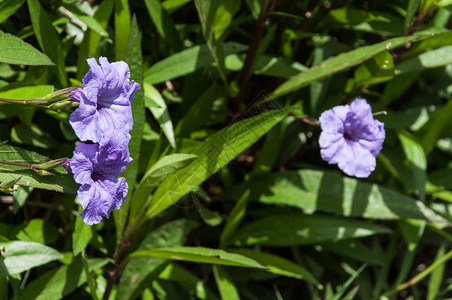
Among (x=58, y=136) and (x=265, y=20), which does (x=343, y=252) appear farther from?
(x=58, y=136)

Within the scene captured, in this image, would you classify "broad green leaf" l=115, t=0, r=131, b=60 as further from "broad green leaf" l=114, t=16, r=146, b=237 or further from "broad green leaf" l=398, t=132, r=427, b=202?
"broad green leaf" l=398, t=132, r=427, b=202

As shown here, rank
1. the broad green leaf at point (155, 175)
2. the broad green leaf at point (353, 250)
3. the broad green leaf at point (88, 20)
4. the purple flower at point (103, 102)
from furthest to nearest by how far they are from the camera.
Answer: the broad green leaf at point (353, 250), the broad green leaf at point (88, 20), the broad green leaf at point (155, 175), the purple flower at point (103, 102)

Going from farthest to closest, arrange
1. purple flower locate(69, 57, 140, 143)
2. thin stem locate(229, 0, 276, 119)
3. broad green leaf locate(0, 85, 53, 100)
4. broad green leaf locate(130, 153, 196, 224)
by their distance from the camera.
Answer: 1. thin stem locate(229, 0, 276, 119)
2. broad green leaf locate(0, 85, 53, 100)
3. broad green leaf locate(130, 153, 196, 224)
4. purple flower locate(69, 57, 140, 143)

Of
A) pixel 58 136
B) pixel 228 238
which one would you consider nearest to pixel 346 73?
pixel 228 238

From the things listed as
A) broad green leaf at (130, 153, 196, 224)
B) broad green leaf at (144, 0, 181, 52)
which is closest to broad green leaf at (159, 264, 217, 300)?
broad green leaf at (130, 153, 196, 224)

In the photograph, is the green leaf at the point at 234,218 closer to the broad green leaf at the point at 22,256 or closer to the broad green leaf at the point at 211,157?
the broad green leaf at the point at 211,157

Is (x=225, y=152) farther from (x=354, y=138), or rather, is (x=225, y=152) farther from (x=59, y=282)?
(x=59, y=282)

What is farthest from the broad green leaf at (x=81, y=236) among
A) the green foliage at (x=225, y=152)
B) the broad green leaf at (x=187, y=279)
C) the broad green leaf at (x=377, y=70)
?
the broad green leaf at (x=377, y=70)
